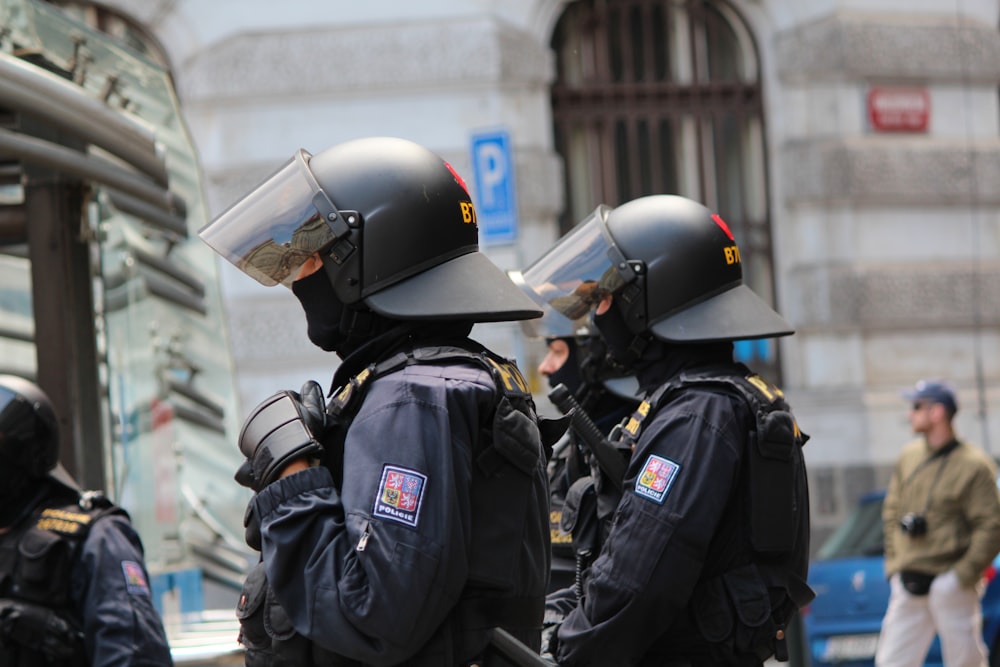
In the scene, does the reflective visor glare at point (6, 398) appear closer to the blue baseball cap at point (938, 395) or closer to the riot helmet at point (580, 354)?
the riot helmet at point (580, 354)

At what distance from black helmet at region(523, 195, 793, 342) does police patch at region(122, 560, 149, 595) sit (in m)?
1.38

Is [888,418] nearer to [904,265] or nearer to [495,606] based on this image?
[904,265]

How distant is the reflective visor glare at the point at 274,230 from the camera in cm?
276

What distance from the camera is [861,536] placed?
8695 millimetres

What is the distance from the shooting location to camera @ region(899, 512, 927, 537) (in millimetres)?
7527

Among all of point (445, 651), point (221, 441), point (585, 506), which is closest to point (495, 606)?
point (445, 651)

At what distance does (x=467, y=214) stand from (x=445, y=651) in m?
0.79

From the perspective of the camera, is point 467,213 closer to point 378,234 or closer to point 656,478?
point 378,234

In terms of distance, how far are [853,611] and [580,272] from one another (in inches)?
178

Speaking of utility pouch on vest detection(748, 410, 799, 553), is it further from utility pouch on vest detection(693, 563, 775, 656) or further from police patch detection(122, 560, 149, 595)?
police patch detection(122, 560, 149, 595)

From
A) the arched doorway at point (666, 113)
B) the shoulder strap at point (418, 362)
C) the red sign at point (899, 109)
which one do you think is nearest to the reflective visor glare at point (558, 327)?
the shoulder strap at point (418, 362)

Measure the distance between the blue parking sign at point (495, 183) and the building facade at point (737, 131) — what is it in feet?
8.45

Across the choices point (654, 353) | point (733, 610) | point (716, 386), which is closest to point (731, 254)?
point (654, 353)

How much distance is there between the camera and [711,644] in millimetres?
3646
